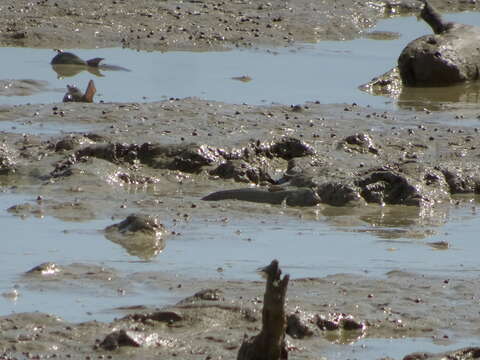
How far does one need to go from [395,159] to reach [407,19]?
27.1 feet

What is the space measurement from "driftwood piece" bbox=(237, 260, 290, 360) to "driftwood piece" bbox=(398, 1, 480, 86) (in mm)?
8387

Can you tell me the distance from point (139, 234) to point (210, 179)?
1.81 metres

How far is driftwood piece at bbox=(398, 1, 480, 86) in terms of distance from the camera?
12805mm

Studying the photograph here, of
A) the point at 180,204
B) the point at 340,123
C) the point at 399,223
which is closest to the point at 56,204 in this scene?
the point at 180,204

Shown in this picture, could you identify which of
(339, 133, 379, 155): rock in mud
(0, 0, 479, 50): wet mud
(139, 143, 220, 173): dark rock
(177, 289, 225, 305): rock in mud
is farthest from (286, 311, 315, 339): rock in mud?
(0, 0, 479, 50): wet mud

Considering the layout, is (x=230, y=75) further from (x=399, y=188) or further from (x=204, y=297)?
(x=204, y=297)

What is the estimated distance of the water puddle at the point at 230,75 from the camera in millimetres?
11359

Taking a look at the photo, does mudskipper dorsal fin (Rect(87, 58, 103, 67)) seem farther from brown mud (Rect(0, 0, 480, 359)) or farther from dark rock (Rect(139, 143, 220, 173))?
dark rock (Rect(139, 143, 220, 173))

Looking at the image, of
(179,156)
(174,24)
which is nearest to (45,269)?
(179,156)

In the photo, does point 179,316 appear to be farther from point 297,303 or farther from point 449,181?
point 449,181

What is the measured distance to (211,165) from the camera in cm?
891

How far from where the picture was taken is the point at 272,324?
15.2 ft

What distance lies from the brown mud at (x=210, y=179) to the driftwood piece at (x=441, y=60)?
1666mm

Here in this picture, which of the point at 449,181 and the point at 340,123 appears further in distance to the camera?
the point at 340,123
